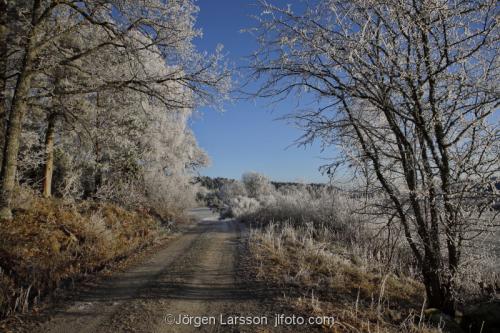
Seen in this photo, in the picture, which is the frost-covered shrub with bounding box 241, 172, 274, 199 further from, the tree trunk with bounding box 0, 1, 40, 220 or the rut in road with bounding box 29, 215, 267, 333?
the rut in road with bounding box 29, 215, 267, 333

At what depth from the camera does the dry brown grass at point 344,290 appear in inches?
167

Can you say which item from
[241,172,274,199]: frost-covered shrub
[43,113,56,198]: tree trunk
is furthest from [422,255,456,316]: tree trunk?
[241,172,274,199]: frost-covered shrub

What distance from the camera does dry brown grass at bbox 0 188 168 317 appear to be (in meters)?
5.32

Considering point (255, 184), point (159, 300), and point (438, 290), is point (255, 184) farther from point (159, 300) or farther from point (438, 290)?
point (159, 300)

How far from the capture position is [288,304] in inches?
181

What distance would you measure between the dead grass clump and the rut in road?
2.69 ft

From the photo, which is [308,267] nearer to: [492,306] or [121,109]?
[492,306]

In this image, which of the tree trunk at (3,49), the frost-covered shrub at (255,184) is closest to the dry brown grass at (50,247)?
the tree trunk at (3,49)

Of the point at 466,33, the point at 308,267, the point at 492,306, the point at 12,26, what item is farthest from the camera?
the point at 12,26

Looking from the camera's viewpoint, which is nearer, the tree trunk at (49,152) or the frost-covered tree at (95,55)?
the frost-covered tree at (95,55)

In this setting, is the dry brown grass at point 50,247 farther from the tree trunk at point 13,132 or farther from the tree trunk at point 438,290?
the tree trunk at point 438,290

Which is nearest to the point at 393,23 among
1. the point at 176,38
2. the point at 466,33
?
the point at 466,33

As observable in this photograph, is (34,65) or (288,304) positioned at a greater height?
(34,65)

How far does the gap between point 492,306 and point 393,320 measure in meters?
1.70
